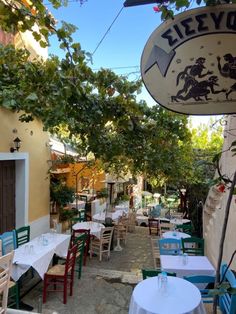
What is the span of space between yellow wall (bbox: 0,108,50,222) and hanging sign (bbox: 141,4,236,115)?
6.53 m

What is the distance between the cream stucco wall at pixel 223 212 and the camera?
6.15 m

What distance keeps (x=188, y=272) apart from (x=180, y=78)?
182 inches

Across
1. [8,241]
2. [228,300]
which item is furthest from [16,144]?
[228,300]

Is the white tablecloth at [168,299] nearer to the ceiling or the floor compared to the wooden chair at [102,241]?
nearer to the ceiling

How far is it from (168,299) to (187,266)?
2.07 metres

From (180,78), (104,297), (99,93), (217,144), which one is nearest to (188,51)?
(180,78)

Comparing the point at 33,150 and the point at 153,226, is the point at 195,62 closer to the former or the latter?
the point at 33,150

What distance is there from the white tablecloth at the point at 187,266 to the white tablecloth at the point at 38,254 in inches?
92.0

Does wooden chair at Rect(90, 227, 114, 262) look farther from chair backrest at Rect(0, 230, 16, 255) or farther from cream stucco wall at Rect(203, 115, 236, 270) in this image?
chair backrest at Rect(0, 230, 16, 255)

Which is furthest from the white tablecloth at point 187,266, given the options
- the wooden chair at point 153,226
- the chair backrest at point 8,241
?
the wooden chair at point 153,226

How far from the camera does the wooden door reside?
338 inches

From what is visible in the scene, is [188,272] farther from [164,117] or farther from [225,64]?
[225,64]

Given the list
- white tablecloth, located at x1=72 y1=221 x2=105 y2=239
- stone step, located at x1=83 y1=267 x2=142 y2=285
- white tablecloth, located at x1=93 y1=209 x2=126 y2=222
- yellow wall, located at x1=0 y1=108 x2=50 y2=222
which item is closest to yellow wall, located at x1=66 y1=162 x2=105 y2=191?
white tablecloth, located at x1=93 y1=209 x2=126 y2=222

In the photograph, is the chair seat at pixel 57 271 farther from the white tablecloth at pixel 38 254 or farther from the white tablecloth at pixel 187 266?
the white tablecloth at pixel 187 266
